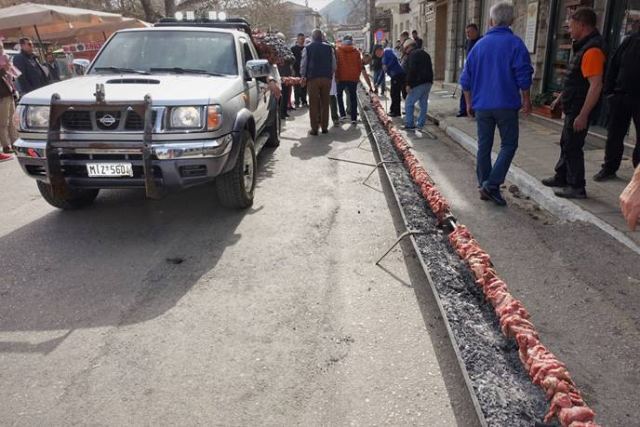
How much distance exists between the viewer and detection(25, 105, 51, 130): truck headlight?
4.74 m

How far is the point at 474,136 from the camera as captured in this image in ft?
30.8

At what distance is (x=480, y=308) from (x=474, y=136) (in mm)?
6517

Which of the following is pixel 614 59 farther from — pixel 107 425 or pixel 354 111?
pixel 354 111

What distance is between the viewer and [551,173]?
6.55 meters

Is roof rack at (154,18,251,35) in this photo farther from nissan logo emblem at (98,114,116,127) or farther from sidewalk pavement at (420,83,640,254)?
sidewalk pavement at (420,83,640,254)

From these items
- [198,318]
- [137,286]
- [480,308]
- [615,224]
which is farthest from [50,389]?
[615,224]

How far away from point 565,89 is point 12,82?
9186mm

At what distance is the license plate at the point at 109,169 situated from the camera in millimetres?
4621

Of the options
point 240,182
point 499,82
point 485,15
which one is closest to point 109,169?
point 240,182

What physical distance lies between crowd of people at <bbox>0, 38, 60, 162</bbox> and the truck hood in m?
4.51

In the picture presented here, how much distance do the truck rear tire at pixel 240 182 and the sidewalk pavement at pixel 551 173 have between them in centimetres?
336

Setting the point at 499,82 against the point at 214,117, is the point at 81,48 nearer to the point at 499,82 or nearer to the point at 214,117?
the point at 214,117

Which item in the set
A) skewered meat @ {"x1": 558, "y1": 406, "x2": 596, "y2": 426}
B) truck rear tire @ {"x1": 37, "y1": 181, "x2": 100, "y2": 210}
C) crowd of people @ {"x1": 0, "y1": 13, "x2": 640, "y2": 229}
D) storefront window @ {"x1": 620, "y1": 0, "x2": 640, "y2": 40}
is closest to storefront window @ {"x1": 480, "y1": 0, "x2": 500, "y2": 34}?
storefront window @ {"x1": 620, "y1": 0, "x2": 640, "y2": 40}

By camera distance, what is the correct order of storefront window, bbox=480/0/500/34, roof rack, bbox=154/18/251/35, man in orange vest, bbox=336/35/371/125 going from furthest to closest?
storefront window, bbox=480/0/500/34
man in orange vest, bbox=336/35/371/125
roof rack, bbox=154/18/251/35
